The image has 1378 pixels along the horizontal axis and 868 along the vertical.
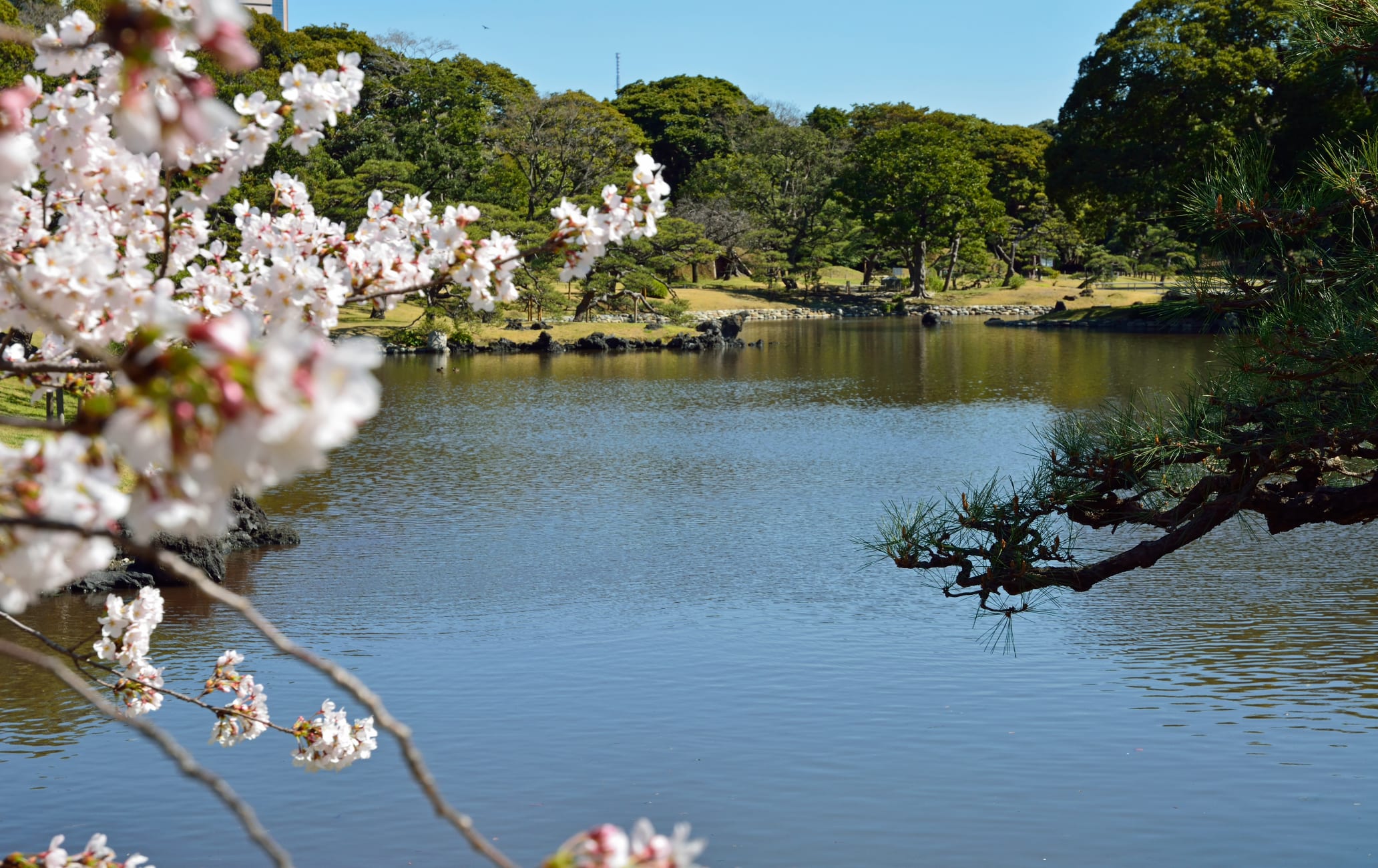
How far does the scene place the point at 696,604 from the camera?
35.1 ft

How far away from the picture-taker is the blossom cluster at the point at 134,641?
13.3ft

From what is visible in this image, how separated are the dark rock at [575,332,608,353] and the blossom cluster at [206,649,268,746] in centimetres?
3090

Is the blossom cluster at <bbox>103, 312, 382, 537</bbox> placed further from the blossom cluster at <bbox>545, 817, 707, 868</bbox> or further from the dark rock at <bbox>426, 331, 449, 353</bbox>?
the dark rock at <bbox>426, 331, 449, 353</bbox>

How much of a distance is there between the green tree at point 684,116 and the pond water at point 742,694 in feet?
144

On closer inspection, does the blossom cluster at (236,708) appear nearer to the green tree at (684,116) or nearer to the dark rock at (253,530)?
the dark rock at (253,530)

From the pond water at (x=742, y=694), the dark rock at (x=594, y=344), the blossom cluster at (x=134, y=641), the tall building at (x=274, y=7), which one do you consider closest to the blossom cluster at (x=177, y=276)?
the blossom cluster at (x=134, y=641)

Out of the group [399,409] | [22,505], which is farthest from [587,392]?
[22,505]

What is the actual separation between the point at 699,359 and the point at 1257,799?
1048 inches

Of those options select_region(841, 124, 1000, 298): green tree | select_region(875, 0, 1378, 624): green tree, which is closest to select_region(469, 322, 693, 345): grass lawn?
select_region(841, 124, 1000, 298): green tree

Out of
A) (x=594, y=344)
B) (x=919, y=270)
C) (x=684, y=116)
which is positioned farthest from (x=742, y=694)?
(x=684, y=116)

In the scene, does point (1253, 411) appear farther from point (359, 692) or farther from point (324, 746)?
point (359, 692)

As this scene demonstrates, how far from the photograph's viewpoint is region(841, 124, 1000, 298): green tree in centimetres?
Result: 4956

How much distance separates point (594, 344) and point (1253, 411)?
31.3 m

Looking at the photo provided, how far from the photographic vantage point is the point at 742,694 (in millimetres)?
8492
